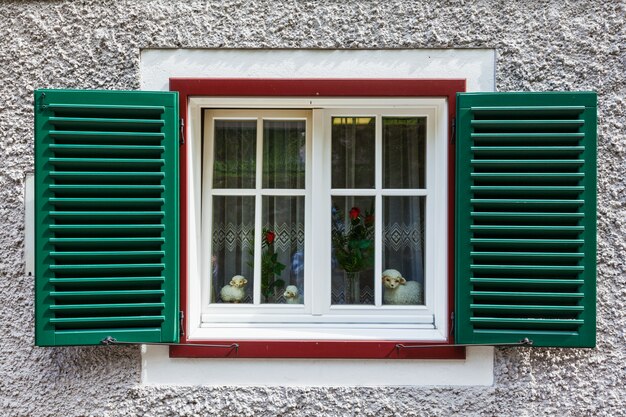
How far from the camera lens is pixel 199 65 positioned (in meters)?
3.06

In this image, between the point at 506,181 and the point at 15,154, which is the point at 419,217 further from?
the point at 15,154

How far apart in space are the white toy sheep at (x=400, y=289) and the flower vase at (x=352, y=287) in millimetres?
168

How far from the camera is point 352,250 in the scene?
3287 mm

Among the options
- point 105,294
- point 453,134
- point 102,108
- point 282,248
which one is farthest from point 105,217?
point 453,134

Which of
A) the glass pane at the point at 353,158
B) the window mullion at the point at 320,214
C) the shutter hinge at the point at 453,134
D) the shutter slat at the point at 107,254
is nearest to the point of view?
the shutter slat at the point at 107,254

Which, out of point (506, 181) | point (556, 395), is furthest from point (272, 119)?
point (556, 395)

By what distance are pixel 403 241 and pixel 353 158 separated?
599mm

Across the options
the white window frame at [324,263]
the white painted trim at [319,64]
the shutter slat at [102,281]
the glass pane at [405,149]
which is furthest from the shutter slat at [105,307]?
the glass pane at [405,149]

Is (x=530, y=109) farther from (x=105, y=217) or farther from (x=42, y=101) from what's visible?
(x=42, y=101)

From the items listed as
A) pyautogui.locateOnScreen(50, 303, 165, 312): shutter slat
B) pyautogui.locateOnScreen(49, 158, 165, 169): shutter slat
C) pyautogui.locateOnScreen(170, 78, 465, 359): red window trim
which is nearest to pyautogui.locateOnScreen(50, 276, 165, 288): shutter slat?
pyautogui.locateOnScreen(50, 303, 165, 312): shutter slat

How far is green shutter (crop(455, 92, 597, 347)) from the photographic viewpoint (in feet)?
9.43

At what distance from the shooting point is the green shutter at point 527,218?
2873mm

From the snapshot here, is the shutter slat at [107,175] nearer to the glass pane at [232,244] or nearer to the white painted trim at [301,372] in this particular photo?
the glass pane at [232,244]

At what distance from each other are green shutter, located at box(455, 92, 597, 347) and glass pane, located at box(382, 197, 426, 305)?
0.39 metres
